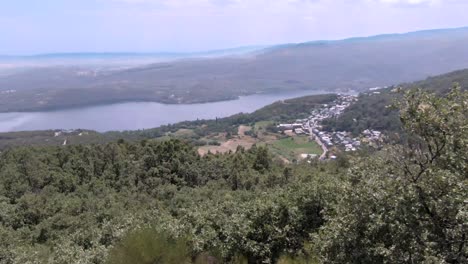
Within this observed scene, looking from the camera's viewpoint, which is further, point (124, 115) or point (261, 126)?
point (124, 115)

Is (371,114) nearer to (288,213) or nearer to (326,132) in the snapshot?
(326,132)

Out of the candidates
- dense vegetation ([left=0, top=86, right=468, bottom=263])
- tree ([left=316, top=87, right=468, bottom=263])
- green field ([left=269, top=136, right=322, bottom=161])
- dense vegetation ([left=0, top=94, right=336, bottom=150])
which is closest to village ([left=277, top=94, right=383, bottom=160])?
green field ([left=269, top=136, right=322, bottom=161])

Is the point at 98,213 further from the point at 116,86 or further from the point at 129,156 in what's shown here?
the point at 116,86

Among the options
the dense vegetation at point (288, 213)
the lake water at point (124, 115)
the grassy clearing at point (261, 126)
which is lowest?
the lake water at point (124, 115)

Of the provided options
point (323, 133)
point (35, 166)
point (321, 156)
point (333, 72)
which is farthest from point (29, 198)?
point (333, 72)

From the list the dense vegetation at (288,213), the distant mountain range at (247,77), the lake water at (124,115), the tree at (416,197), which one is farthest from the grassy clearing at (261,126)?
the tree at (416,197)

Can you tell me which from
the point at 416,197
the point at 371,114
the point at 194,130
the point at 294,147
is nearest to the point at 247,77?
the point at 194,130

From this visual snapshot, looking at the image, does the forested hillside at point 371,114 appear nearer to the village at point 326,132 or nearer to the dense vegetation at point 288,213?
the village at point 326,132
